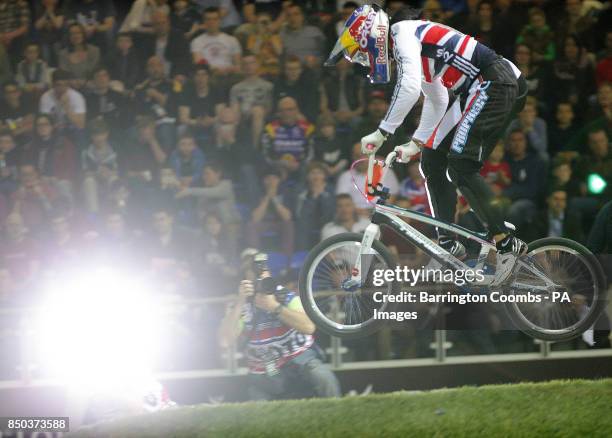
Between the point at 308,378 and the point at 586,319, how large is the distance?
208cm

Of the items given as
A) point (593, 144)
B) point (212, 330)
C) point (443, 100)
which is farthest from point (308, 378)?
point (593, 144)

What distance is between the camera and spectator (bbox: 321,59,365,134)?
1012 centimetres

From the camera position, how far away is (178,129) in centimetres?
1023

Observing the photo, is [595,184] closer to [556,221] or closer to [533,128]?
[556,221]

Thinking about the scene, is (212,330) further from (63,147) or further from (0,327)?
(63,147)

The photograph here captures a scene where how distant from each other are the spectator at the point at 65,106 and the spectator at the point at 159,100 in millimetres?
518

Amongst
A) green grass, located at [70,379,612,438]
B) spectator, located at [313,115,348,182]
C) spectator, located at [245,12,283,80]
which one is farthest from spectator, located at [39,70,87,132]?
green grass, located at [70,379,612,438]

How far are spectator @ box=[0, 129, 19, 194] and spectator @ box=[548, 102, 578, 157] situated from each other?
180 inches

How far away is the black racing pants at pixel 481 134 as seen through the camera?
7121mm

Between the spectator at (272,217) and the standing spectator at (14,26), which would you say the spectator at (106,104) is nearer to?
the standing spectator at (14,26)

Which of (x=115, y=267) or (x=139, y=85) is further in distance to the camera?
(x=139, y=85)

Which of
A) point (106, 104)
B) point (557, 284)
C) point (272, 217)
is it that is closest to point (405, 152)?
point (557, 284)

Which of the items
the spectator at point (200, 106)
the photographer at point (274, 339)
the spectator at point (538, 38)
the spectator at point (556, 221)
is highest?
the spectator at point (538, 38)

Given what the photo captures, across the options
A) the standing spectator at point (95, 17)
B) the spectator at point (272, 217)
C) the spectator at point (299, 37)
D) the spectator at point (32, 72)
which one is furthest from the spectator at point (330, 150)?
the spectator at point (32, 72)
